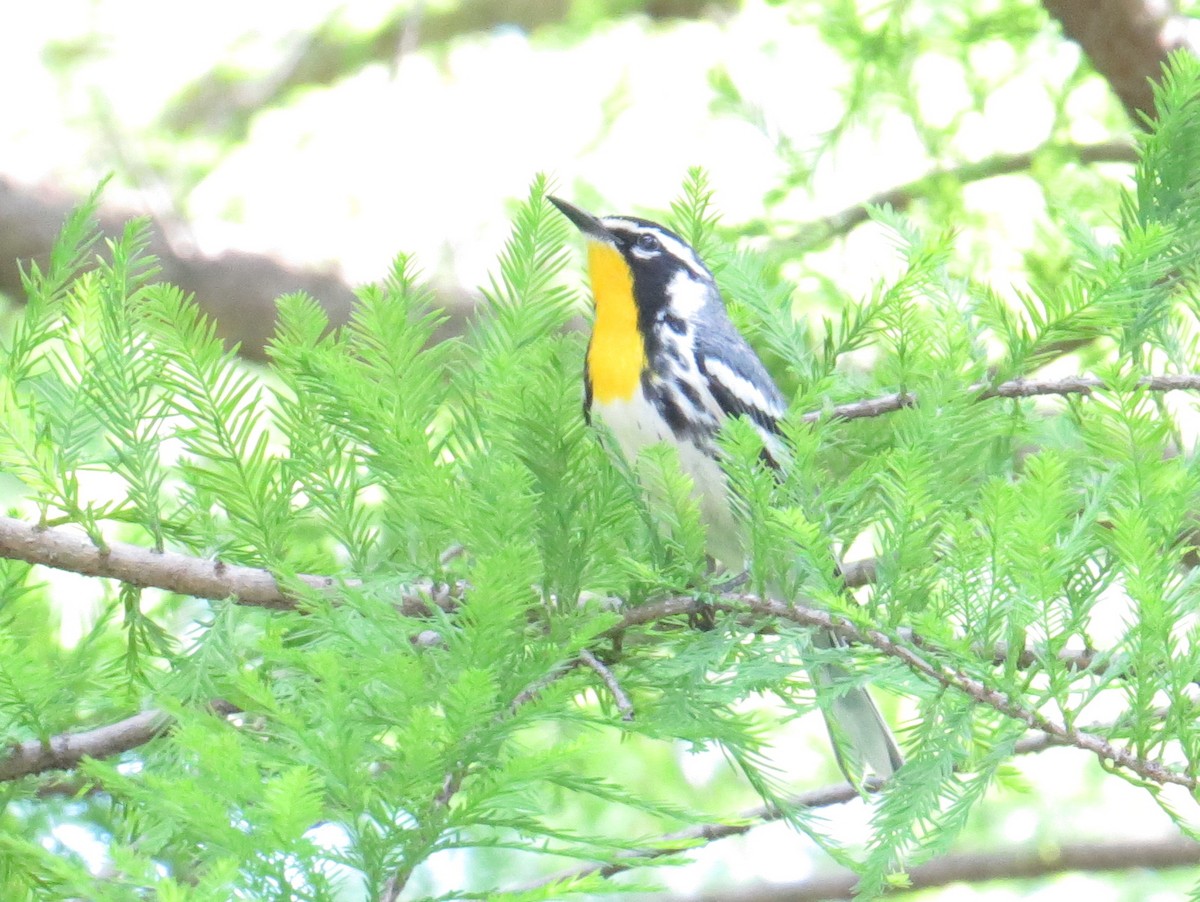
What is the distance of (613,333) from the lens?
317cm

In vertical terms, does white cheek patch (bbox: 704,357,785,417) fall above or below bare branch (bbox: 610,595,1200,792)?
above

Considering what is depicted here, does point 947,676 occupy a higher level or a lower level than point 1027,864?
lower

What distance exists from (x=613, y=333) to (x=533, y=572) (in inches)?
72.2

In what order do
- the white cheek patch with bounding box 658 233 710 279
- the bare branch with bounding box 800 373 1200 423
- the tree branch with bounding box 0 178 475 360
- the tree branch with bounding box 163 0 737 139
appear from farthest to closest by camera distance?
1. the tree branch with bounding box 163 0 737 139
2. the tree branch with bounding box 0 178 475 360
3. the white cheek patch with bounding box 658 233 710 279
4. the bare branch with bounding box 800 373 1200 423

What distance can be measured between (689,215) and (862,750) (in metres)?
1.22

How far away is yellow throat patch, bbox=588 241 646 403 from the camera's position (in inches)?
118

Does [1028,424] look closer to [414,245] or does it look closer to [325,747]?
[325,747]

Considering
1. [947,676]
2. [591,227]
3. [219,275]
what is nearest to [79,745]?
[947,676]

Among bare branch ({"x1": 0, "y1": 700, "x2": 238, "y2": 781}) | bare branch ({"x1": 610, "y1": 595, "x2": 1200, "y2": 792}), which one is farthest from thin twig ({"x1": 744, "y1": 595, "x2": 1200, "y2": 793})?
bare branch ({"x1": 0, "y1": 700, "x2": 238, "y2": 781})

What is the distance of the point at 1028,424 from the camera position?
2.30 m

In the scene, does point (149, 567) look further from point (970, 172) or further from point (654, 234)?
point (970, 172)

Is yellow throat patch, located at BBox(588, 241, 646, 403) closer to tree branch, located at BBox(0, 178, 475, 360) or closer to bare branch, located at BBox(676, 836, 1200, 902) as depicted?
tree branch, located at BBox(0, 178, 475, 360)

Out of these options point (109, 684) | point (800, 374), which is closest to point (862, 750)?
point (800, 374)

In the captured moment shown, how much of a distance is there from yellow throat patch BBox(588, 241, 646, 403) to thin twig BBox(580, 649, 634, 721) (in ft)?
4.14
